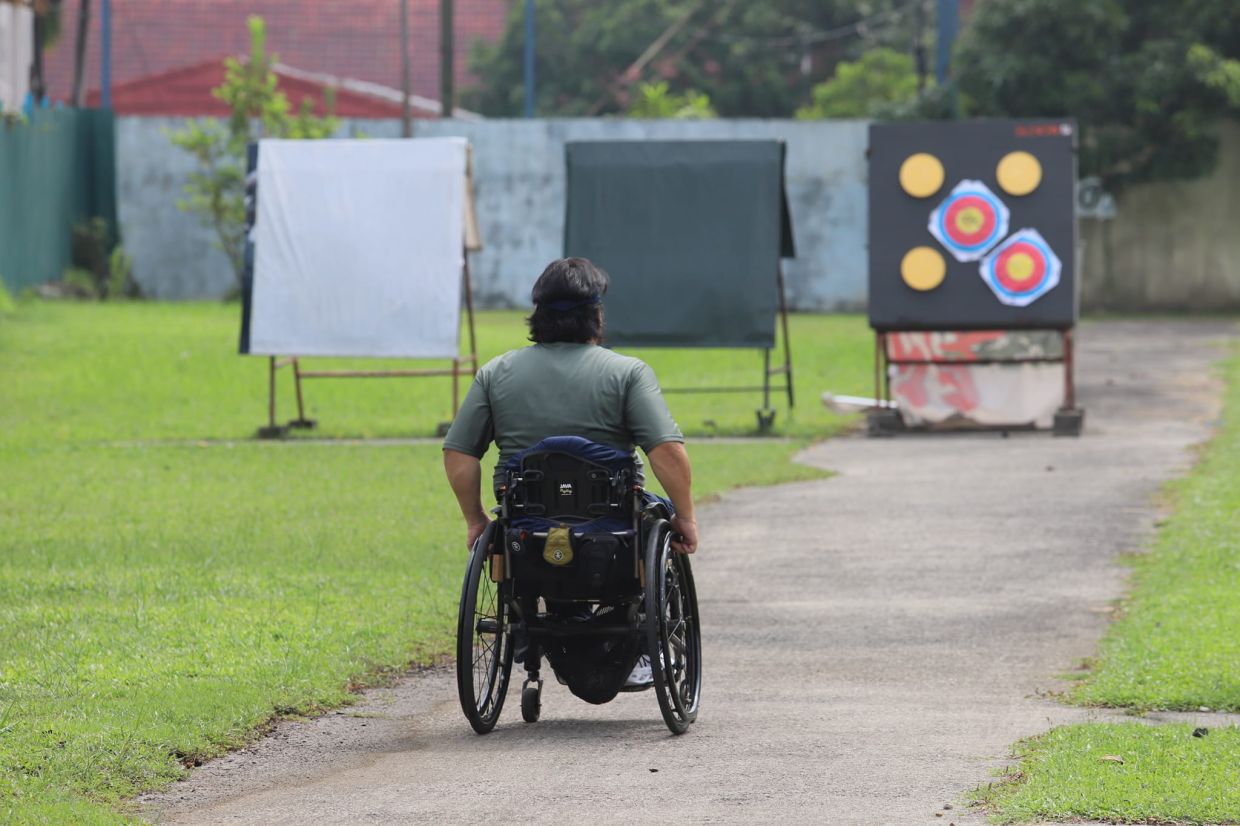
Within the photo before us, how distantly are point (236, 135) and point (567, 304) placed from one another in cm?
2594

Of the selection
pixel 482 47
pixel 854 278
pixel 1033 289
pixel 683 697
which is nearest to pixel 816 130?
pixel 854 278

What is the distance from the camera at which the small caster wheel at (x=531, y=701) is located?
732 centimetres

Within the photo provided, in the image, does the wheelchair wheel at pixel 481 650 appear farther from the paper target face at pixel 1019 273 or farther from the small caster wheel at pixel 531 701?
the paper target face at pixel 1019 273

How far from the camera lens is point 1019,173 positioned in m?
17.3

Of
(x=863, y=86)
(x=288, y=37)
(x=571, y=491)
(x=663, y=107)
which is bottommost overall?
(x=571, y=491)

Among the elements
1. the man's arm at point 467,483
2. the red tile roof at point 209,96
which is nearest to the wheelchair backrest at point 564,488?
the man's arm at point 467,483

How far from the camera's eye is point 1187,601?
9547 mm

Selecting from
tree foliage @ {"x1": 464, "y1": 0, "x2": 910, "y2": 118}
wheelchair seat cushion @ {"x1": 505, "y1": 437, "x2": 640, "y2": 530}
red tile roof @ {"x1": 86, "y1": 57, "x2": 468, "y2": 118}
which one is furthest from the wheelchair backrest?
tree foliage @ {"x1": 464, "y1": 0, "x2": 910, "y2": 118}

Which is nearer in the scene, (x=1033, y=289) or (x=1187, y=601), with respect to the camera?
(x=1187, y=601)

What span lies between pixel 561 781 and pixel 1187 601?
13.9 feet

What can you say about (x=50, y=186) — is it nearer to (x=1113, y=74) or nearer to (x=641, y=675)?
(x=1113, y=74)

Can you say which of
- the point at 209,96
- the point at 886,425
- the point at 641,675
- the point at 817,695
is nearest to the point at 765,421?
the point at 886,425

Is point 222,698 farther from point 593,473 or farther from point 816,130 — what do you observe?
point 816,130

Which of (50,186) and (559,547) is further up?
(50,186)
